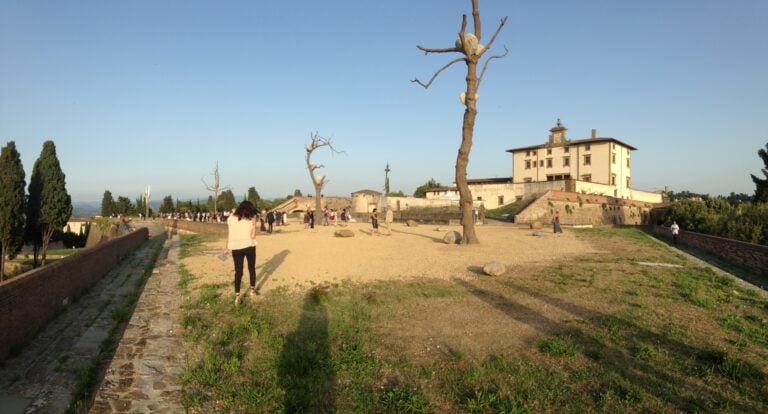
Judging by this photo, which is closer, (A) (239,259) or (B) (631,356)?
(B) (631,356)

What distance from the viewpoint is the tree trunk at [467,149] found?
1736cm

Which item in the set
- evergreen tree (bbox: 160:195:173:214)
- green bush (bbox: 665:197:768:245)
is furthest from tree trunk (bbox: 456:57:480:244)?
evergreen tree (bbox: 160:195:173:214)

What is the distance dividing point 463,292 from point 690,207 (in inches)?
970

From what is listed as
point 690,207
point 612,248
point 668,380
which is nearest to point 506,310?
point 668,380

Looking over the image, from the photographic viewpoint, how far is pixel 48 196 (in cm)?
2533

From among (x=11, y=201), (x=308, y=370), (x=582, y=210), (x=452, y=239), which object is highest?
(x=11, y=201)

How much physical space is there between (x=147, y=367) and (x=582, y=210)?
129 feet

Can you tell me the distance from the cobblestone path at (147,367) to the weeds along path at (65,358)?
0.35 metres

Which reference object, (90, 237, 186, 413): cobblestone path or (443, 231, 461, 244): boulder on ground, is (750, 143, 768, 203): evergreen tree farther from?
(90, 237, 186, 413): cobblestone path

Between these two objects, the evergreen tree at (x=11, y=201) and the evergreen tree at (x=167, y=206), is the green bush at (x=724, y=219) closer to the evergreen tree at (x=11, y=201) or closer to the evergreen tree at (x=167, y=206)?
the evergreen tree at (x=11, y=201)

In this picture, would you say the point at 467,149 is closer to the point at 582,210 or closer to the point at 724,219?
the point at 724,219

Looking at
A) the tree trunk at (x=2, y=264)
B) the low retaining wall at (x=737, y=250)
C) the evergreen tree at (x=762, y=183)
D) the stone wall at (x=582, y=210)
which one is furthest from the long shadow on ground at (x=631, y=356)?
the evergreen tree at (x=762, y=183)

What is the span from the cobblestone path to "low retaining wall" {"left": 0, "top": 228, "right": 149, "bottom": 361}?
4.94 feet

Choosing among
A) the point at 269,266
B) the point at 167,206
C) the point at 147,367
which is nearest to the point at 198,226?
the point at 269,266
